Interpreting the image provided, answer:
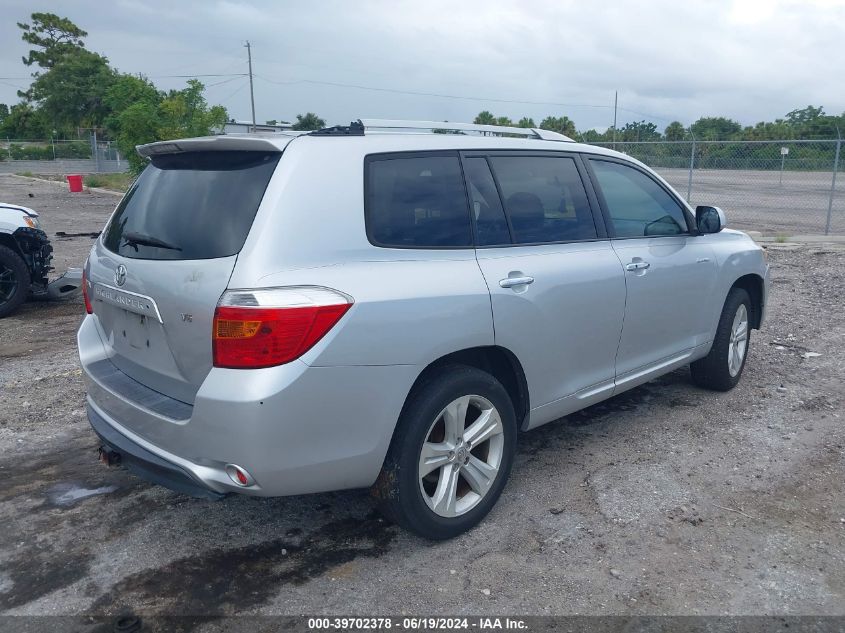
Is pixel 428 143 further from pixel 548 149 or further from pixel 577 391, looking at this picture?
pixel 577 391

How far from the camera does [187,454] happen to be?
2.90m

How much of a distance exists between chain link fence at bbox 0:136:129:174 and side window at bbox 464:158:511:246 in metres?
37.8

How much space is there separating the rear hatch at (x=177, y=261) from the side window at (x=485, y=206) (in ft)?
3.35

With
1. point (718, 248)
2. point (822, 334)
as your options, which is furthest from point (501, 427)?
point (822, 334)

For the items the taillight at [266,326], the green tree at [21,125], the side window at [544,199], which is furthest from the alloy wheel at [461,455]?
the green tree at [21,125]

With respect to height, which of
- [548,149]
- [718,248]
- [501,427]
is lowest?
[501,427]

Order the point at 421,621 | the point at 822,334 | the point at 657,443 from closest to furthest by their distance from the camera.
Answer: the point at 421,621, the point at 657,443, the point at 822,334

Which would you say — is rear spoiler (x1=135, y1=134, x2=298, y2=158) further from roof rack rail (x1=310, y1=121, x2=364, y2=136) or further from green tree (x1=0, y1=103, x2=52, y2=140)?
green tree (x1=0, y1=103, x2=52, y2=140)

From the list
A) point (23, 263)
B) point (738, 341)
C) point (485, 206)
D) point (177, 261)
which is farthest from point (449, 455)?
point (23, 263)

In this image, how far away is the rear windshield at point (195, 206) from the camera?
292cm

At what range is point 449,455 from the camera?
10.8 feet

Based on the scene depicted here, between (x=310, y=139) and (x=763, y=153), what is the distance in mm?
19619

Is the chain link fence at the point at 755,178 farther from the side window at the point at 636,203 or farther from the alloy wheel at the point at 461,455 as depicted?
the alloy wheel at the point at 461,455

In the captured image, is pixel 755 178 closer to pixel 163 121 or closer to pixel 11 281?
pixel 163 121
